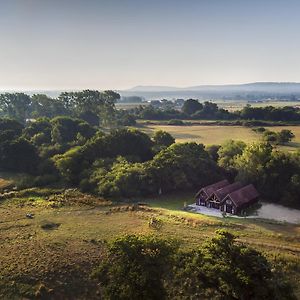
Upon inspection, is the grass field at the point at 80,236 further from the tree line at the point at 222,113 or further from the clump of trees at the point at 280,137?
the tree line at the point at 222,113

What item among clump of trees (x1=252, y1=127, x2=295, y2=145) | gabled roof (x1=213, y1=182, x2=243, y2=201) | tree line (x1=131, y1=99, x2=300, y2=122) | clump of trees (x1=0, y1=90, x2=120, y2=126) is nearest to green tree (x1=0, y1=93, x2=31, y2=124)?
clump of trees (x1=0, y1=90, x2=120, y2=126)

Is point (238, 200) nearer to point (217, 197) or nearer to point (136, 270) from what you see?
point (217, 197)

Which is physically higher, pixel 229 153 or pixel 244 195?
pixel 229 153

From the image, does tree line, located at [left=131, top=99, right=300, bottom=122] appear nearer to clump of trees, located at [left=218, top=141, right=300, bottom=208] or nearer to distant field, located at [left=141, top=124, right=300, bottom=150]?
distant field, located at [left=141, top=124, right=300, bottom=150]

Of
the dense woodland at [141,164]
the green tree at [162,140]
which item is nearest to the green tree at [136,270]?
the dense woodland at [141,164]

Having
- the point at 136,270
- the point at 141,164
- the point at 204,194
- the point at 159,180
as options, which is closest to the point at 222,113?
the point at 141,164

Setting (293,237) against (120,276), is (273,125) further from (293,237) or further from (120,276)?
(120,276)
